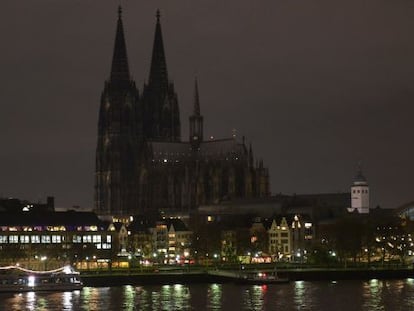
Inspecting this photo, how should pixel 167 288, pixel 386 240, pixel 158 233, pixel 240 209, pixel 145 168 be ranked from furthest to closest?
pixel 145 168
pixel 240 209
pixel 158 233
pixel 386 240
pixel 167 288

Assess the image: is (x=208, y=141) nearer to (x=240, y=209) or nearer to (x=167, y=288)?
(x=240, y=209)

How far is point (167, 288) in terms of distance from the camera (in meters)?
105

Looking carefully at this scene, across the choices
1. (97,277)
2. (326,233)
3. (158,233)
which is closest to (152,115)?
(158,233)

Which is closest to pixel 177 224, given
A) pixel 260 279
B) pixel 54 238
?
pixel 54 238

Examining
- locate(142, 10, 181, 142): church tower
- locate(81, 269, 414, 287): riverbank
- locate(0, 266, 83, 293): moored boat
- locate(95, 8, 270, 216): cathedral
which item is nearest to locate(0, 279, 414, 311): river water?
locate(0, 266, 83, 293): moored boat

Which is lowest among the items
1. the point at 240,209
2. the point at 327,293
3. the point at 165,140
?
the point at 327,293

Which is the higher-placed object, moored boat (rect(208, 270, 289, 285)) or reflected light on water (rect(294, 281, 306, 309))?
moored boat (rect(208, 270, 289, 285))

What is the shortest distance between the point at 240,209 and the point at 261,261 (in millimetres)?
33844

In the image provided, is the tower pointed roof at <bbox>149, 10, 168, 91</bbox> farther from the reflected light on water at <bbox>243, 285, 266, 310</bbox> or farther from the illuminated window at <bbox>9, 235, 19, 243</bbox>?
the reflected light on water at <bbox>243, 285, 266, 310</bbox>

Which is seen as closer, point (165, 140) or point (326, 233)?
point (326, 233)

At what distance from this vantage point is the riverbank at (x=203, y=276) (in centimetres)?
11112

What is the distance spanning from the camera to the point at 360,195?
627 feet

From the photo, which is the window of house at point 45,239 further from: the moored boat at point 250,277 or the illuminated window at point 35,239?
the moored boat at point 250,277

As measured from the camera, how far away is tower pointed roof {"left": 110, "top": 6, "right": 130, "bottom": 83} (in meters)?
188
